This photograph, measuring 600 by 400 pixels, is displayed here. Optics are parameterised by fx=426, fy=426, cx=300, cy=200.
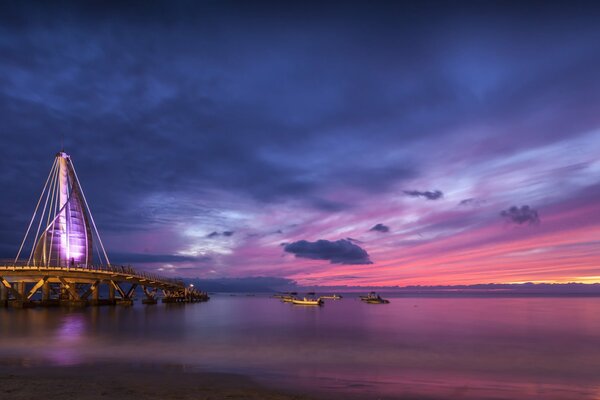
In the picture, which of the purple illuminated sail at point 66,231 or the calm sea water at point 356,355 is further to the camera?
the purple illuminated sail at point 66,231

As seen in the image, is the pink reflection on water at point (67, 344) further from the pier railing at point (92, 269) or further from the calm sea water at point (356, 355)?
the pier railing at point (92, 269)

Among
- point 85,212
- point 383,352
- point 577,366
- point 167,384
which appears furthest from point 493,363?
point 85,212

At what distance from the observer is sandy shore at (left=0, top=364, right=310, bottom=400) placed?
1420cm

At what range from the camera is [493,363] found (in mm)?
26547

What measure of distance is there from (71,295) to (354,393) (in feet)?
218

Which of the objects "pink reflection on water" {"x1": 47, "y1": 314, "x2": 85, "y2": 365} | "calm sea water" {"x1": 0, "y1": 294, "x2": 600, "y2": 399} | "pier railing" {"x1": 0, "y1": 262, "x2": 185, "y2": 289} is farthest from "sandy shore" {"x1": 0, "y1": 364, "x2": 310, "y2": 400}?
"pier railing" {"x1": 0, "y1": 262, "x2": 185, "y2": 289}

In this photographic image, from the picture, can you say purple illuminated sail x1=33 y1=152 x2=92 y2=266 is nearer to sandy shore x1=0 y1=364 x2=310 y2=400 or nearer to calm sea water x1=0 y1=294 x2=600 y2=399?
calm sea water x1=0 y1=294 x2=600 y2=399

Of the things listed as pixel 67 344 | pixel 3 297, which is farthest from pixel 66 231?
pixel 67 344

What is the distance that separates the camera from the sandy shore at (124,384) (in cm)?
1420

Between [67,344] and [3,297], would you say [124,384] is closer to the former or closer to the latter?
[67,344]

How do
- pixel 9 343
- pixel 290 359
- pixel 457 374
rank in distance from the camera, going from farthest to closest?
pixel 9 343, pixel 290 359, pixel 457 374

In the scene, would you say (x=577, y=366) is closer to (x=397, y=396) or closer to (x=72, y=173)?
(x=397, y=396)

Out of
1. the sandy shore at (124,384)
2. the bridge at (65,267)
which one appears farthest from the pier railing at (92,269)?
the sandy shore at (124,384)

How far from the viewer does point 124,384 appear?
54.5 feet
